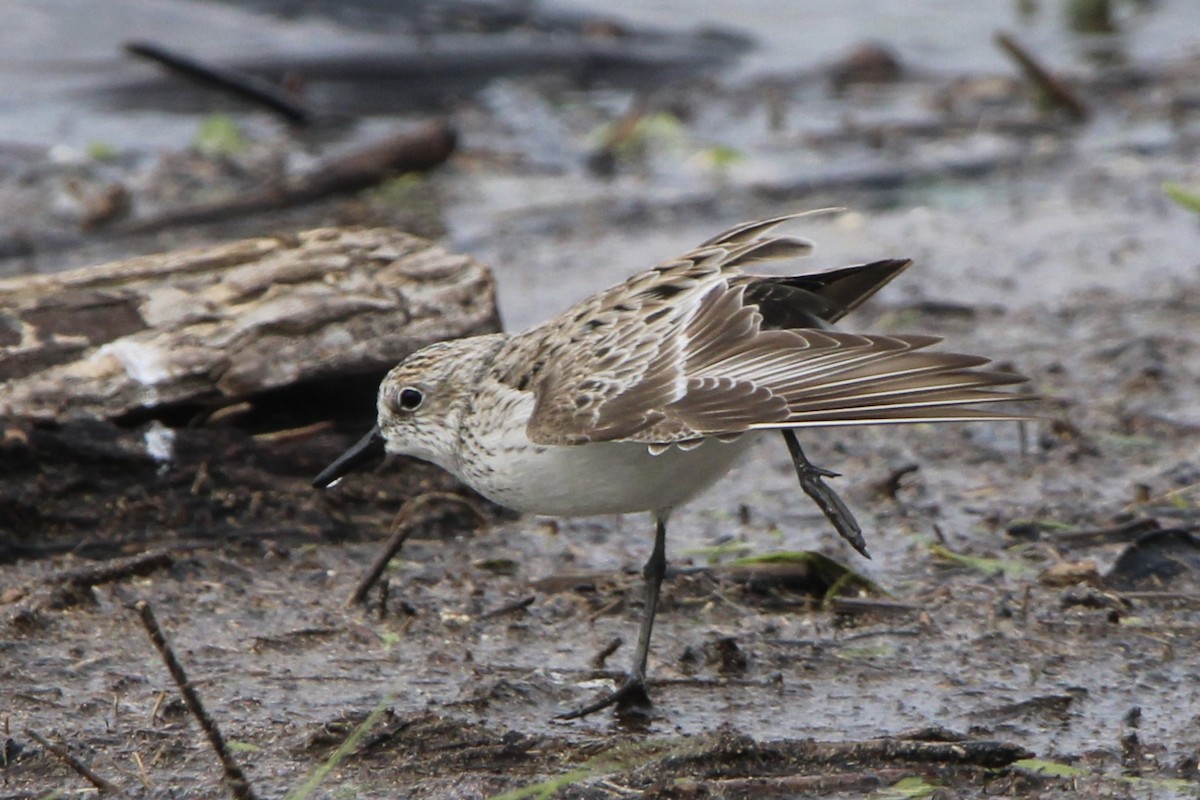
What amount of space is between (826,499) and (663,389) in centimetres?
70

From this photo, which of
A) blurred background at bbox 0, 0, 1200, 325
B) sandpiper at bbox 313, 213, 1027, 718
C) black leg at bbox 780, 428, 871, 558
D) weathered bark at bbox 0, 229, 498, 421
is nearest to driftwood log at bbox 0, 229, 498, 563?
weathered bark at bbox 0, 229, 498, 421

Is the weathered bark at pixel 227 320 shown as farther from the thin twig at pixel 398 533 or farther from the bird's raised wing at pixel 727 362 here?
the bird's raised wing at pixel 727 362

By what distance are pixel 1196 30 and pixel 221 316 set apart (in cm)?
1366

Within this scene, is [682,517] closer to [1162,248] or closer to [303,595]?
[303,595]

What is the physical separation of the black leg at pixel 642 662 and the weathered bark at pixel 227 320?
1457mm

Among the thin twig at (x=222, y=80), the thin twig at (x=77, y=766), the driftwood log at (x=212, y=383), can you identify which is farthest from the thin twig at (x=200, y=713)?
the thin twig at (x=222, y=80)

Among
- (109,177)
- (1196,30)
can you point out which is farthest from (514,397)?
(1196,30)

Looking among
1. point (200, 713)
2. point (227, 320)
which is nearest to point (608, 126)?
point (227, 320)

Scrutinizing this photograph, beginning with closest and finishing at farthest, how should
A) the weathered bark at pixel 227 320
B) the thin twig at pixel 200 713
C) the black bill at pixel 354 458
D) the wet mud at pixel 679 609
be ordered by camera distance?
1. the thin twig at pixel 200 713
2. the wet mud at pixel 679 609
3. the black bill at pixel 354 458
4. the weathered bark at pixel 227 320

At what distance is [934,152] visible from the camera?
12.1 metres

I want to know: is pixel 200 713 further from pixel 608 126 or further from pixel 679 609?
pixel 608 126

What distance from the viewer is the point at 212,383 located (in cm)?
582

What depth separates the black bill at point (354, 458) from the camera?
544 cm

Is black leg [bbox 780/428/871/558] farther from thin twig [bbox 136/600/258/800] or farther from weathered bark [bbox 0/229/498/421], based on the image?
thin twig [bbox 136/600/258/800]
